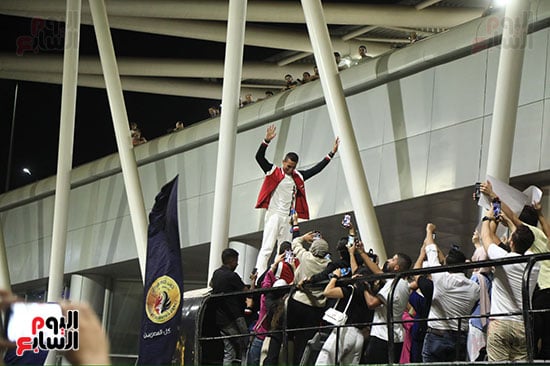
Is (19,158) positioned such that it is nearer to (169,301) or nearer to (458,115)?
(458,115)

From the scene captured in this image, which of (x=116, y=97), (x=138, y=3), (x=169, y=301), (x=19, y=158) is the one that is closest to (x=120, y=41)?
(x=19, y=158)

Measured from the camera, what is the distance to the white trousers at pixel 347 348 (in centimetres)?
1039

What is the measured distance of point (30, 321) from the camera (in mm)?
4027

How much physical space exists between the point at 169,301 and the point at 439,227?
32.4 feet

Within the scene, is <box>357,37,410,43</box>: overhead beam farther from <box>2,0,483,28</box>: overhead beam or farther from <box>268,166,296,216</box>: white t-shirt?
<box>268,166,296,216</box>: white t-shirt

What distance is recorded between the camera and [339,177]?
21.0m

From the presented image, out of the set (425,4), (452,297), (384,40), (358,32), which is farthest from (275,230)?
(384,40)

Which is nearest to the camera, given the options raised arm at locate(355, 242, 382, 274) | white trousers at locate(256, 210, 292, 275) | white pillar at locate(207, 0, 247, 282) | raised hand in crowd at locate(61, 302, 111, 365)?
raised hand in crowd at locate(61, 302, 111, 365)

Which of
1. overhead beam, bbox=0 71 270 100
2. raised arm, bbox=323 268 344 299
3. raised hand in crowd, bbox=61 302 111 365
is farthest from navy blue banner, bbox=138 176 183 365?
overhead beam, bbox=0 71 270 100

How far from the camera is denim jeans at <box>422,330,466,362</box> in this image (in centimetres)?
974

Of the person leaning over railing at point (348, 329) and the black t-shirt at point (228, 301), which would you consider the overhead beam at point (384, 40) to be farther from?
the person leaning over railing at point (348, 329)

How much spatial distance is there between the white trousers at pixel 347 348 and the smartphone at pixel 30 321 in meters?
6.50

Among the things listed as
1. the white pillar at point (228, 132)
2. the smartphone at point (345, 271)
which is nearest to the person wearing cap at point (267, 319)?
the smartphone at point (345, 271)

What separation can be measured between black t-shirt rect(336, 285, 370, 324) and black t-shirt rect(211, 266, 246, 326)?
6.62ft
